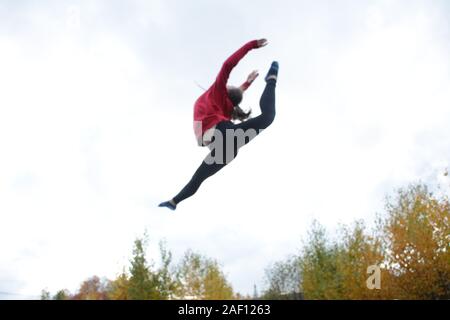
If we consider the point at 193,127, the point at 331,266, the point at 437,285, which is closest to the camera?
the point at 193,127

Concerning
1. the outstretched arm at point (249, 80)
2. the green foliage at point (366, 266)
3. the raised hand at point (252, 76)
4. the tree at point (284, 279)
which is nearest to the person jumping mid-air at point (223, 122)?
the outstretched arm at point (249, 80)

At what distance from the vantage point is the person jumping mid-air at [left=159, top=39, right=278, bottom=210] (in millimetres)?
3906

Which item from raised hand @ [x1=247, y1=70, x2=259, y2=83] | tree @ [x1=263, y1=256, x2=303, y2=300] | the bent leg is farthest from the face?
tree @ [x1=263, y1=256, x2=303, y2=300]

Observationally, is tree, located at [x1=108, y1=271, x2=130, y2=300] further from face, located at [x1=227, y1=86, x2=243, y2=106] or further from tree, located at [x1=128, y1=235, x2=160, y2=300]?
face, located at [x1=227, y1=86, x2=243, y2=106]

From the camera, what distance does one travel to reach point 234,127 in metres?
3.92

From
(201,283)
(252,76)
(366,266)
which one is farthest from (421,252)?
(252,76)

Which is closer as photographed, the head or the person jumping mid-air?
the person jumping mid-air

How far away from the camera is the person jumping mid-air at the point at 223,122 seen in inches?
154
